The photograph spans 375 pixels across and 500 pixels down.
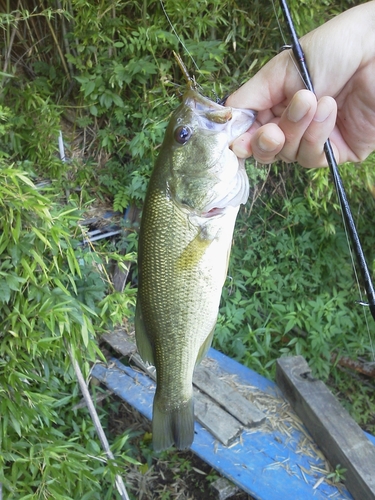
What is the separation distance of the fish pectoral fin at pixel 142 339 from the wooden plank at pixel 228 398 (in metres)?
1.28

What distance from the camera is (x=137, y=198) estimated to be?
3312mm

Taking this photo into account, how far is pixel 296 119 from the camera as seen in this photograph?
4.22 feet

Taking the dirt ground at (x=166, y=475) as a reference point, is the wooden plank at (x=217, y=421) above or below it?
above

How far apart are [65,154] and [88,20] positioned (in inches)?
38.7

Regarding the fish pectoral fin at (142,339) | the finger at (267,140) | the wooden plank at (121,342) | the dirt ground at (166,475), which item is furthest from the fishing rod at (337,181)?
the wooden plank at (121,342)

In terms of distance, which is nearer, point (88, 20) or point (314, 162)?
point (314, 162)

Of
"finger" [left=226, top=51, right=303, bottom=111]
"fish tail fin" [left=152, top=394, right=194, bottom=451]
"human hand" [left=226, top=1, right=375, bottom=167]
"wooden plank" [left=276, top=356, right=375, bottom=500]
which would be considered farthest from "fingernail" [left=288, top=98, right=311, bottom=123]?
"wooden plank" [left=276, top=356, right=375, bottom=500]

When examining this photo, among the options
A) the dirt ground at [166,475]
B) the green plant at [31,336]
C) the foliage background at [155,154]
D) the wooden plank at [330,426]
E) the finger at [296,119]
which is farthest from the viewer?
the foliage background at [155,154]

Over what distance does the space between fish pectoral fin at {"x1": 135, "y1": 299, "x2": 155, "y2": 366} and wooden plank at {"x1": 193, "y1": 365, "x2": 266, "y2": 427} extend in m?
1.28

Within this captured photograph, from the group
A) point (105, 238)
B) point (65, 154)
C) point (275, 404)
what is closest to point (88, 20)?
point (65, 154)

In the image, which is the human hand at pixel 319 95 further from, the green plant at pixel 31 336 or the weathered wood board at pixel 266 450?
the weathered wood board at pixel 266 450

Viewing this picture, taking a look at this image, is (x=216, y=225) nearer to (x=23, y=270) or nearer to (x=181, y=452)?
(x=23, y=270)

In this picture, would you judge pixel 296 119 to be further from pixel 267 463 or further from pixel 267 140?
pixel 267 463

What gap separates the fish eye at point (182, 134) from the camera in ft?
4.25
